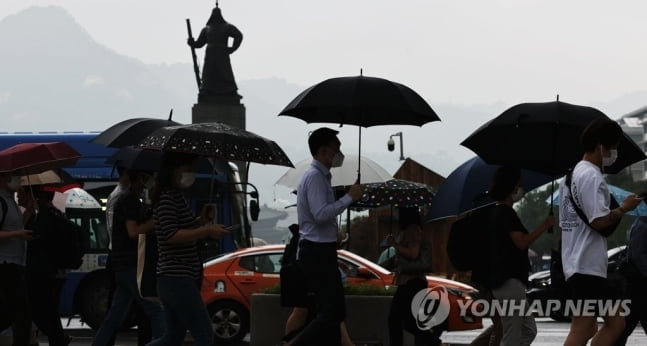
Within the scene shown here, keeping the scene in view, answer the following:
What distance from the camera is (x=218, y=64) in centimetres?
5562

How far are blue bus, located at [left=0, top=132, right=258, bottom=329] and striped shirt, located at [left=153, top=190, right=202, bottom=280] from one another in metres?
11.7

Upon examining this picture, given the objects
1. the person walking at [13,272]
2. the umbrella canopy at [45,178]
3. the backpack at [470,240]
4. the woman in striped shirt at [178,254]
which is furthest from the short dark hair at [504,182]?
the umbrella canopy at [45,178]

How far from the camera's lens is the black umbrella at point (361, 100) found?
12289 mm

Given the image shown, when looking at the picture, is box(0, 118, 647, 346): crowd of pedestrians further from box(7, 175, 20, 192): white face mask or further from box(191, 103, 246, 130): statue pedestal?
box(191, 103, 246, 130): statue pedestal

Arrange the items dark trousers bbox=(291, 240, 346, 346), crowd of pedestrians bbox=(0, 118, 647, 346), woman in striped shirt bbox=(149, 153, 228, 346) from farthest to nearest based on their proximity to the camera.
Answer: dark trousers bbox=(291, 240, 346, 346) → woman in striped shirt bbox=(149, 153, 228, 346) → crowd of pedestrians bbox=(0, 118, 647, 346)

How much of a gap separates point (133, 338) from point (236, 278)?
2371mm

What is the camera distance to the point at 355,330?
580 inches

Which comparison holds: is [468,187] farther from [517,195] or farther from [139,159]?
[139,159]

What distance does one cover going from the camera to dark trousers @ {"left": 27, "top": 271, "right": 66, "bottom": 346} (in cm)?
1302

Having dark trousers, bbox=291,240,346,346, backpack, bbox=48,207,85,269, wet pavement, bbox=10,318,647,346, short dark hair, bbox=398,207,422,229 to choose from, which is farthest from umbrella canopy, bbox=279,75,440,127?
wet pavement, bbox=10,318,647,346

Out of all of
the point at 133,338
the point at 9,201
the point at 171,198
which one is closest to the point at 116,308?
the point at 9,201

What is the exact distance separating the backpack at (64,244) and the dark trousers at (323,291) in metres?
3.37

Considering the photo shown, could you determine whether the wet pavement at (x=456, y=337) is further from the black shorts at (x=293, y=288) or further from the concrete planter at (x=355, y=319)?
the black shorts at (x=293, y=288)

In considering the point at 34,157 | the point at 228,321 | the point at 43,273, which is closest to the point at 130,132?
the point at 43,273
